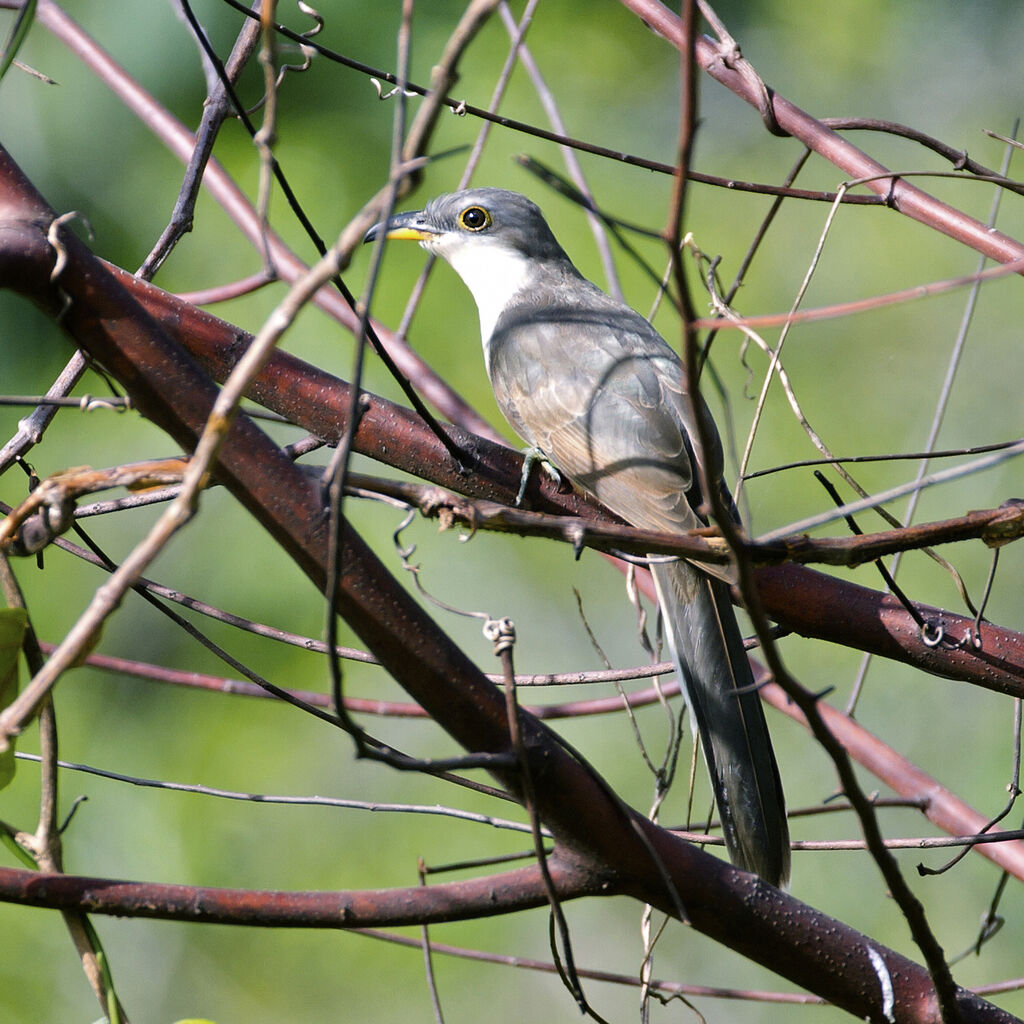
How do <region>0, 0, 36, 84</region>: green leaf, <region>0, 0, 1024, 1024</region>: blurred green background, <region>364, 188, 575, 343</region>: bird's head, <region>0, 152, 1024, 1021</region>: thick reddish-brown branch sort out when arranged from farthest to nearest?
<region>0, 0, 1024, 1024</region>: blurred green background, <region>364, 188, 575, 343</region>: bird's head, <region>0, 0, 36, 84</region>: green leaf, <region>0, 152, 1024, 1021</region>: thick reddish-brown branch

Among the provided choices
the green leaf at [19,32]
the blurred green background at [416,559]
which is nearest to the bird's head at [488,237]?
the blurred green background at [416,559]

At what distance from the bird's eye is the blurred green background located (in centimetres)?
117

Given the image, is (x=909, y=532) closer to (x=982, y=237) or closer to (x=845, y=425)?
(x=982, y=237)

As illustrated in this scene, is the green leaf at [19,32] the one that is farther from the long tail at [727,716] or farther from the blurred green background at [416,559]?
the blurred green background at [416,559]

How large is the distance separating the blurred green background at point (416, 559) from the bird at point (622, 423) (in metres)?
1.25

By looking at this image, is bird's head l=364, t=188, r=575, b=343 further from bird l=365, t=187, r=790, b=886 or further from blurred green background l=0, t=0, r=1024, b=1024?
blurred green background l=0, t=0, r=1024, b=1024

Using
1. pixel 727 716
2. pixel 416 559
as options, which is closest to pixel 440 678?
pixel 727 716

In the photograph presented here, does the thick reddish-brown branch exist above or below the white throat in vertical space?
below

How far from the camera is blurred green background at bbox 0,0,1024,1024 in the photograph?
4969 millimetres

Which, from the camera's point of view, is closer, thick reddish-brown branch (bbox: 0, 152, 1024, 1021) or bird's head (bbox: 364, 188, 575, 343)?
thick reddish-brown branch (bbox: 0, 152, 1024, 1021)

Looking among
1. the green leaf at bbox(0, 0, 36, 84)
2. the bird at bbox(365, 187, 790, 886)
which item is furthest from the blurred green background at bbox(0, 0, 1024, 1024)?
the green leaf at bbox(0, 0, 36, 84)

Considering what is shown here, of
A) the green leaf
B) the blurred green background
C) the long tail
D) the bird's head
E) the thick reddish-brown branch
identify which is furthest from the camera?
the blurred green background

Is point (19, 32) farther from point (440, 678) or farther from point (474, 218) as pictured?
point (474, 218)

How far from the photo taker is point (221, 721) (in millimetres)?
5148
